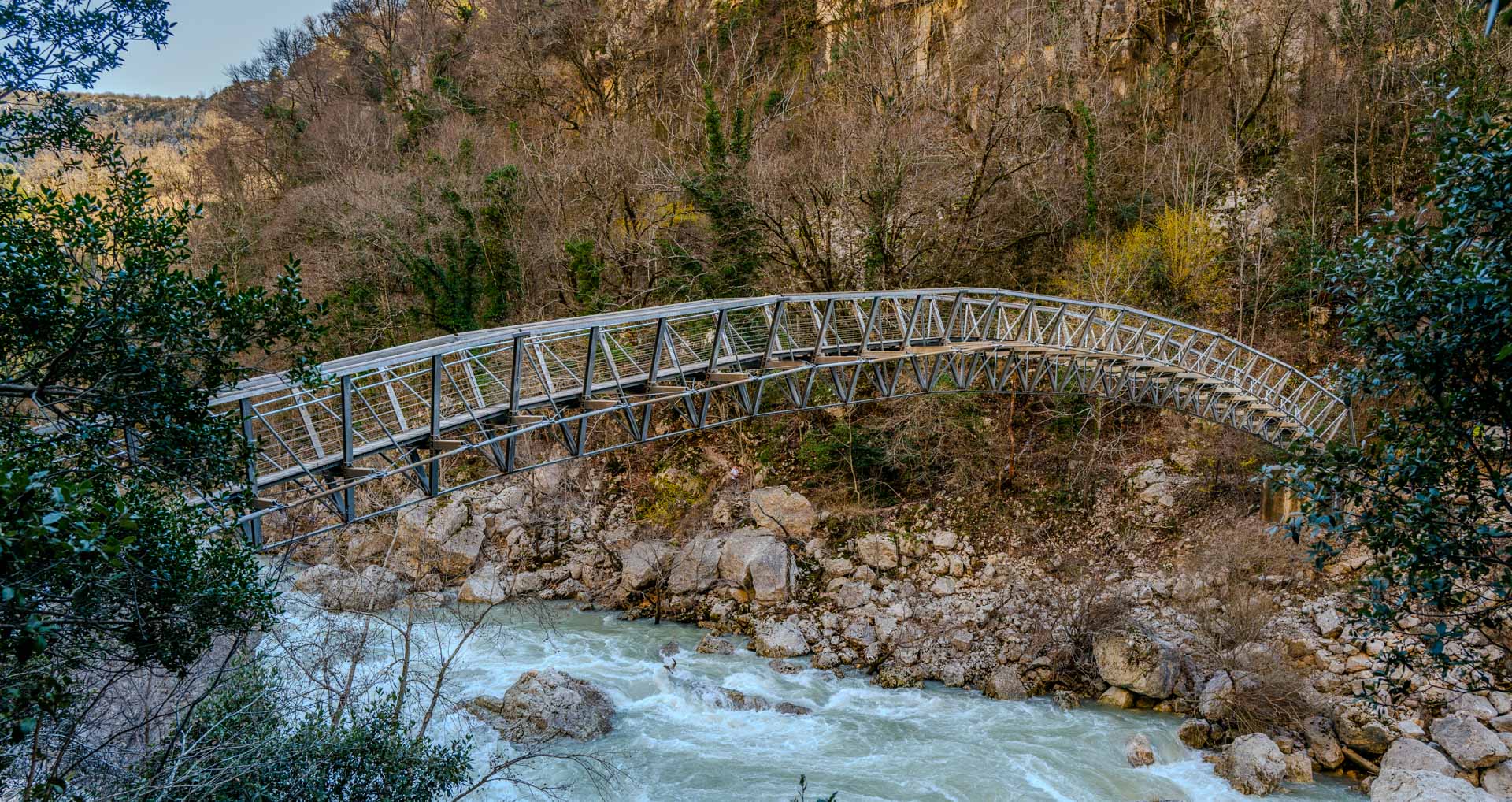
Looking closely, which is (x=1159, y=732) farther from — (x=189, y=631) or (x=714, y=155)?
(x=714, y=155)

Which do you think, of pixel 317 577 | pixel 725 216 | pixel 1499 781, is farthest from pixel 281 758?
pixel 725 216

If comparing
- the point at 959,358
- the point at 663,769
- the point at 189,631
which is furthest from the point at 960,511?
the point at 189,631

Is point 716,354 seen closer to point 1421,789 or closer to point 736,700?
point 736,700

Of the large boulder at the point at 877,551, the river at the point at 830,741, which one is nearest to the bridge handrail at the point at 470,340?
the river at the point at 830,741

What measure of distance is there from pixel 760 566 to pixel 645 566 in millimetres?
2804

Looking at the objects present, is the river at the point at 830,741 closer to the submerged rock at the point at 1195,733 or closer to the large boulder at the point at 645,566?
the submerged rock at the point at 1195,733

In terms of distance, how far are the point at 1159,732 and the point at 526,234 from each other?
869 inches

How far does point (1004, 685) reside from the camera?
1403 cm

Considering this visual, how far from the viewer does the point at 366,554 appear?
69.0ft

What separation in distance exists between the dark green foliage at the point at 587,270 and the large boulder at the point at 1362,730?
18673mm

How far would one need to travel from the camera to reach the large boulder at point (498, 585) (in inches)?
740

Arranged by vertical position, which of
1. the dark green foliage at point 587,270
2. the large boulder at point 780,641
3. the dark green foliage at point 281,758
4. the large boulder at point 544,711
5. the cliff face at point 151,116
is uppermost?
the cliff face at point 151,116

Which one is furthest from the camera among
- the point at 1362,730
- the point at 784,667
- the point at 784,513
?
the point at 784,513

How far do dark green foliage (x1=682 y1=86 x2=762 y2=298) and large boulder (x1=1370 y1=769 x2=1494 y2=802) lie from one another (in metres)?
16.3
